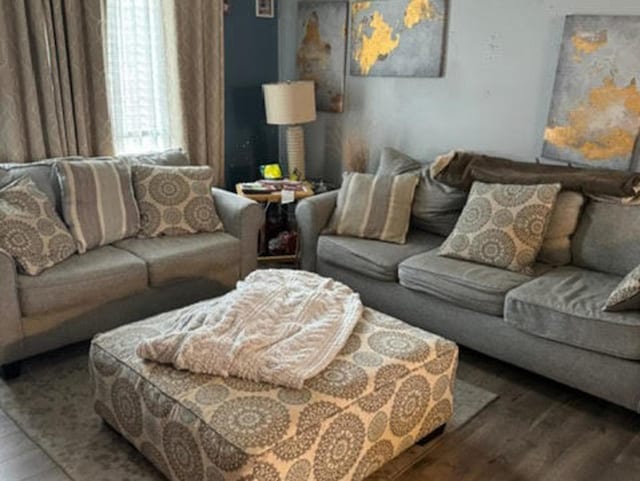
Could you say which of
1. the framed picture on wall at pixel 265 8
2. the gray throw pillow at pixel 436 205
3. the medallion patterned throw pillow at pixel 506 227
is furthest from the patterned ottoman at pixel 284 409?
the framed picture on wall at pixel 265 8

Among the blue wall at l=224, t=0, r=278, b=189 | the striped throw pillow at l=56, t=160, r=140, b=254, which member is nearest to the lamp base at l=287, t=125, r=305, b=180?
the blue wall at l=224, t=0, r=278, b=189

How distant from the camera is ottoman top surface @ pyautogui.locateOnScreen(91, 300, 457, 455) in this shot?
5.29 ft

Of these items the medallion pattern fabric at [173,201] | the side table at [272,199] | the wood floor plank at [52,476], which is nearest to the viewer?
the wood floor plank at [52,476]

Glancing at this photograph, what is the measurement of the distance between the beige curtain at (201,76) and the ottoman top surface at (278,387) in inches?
79.6

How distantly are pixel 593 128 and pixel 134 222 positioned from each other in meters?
2.46

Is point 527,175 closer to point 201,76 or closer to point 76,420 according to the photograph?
point 201,76

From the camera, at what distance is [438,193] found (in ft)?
10.6

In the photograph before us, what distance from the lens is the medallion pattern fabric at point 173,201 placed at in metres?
3.11

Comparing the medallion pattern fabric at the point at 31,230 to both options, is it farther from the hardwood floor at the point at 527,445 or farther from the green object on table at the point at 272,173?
the green object on table at the point at 272,173

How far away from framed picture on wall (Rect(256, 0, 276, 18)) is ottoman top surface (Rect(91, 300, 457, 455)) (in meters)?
2.82

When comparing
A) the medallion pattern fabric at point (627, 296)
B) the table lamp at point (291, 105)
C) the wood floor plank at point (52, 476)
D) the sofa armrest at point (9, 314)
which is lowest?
the wood floor plank at point (52, 476)

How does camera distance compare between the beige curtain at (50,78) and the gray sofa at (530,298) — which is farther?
the beige curtain at (50,78)

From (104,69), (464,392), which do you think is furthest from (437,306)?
(104,69)

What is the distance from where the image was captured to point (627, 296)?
7.23ft
